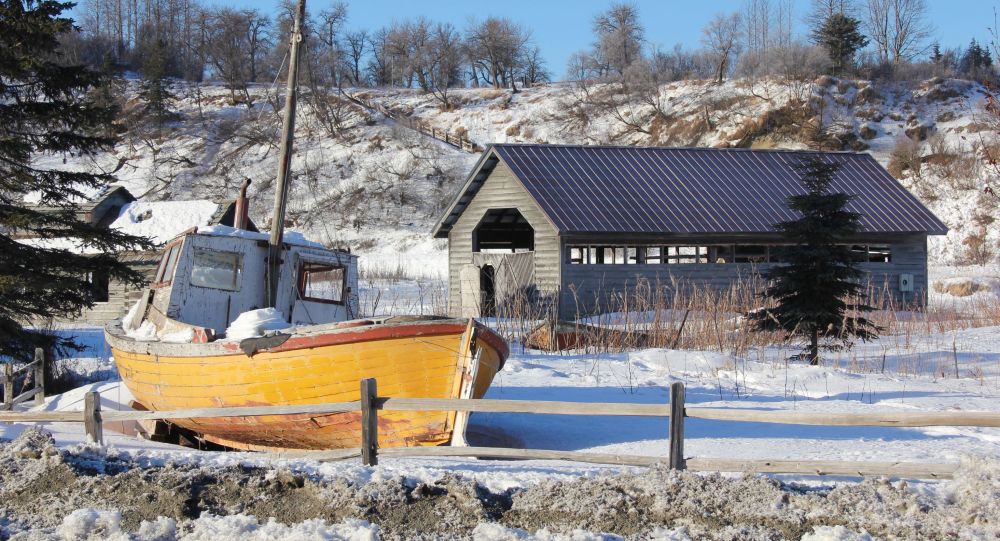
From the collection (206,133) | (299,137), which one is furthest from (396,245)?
(206,133)

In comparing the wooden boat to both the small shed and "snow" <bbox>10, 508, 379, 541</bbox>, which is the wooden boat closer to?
"snow" <bbox>10, 508, 379, 541</bbox>

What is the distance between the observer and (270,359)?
31.7 ft

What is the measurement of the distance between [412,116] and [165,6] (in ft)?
165

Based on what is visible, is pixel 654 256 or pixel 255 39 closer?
pixel 654 256

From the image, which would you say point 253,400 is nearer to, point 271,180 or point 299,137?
point 271,180

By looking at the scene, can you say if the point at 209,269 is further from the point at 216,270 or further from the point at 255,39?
the point at 255,39

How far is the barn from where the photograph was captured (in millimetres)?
25312

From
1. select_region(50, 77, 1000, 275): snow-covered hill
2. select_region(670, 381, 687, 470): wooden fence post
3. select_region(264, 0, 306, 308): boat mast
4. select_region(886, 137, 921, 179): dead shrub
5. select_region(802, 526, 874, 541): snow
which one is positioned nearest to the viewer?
select_region(802, 526, 874, 541): snow

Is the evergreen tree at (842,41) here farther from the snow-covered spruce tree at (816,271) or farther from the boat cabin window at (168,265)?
the boat cabin window at (168,265)

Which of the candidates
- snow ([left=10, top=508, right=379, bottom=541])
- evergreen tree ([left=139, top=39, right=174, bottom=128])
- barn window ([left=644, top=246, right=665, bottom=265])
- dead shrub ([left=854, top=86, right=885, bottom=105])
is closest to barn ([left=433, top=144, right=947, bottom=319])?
barn window ([left=644, top=246, right=665, bottom=265])

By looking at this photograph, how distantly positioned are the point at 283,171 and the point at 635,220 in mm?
13625

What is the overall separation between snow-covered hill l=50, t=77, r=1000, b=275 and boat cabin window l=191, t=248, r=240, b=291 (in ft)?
101

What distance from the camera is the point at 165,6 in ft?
354

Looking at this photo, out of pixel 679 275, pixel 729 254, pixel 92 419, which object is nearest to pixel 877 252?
pixel 729 254
